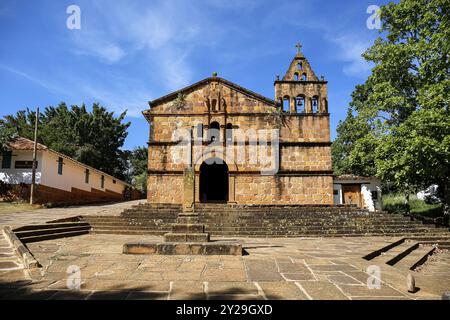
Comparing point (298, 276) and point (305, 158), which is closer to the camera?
point (298, 276)

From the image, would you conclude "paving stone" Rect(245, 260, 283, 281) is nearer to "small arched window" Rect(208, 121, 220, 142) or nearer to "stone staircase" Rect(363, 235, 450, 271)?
"stone staircase" Rect(363, 235, 450, 271)

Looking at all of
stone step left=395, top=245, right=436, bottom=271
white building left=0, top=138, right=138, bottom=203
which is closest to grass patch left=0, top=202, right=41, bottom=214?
white building left=0, top=138, right=138, bottom=203

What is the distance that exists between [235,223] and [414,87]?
12447 mm

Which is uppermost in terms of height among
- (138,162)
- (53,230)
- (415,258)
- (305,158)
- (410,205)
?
(138,162)

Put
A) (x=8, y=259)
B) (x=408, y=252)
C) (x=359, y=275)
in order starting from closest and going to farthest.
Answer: (x=359, y=275)
(x=8, y=259)
(x=408, y=252)

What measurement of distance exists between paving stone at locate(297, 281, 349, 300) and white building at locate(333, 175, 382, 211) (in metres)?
23.7

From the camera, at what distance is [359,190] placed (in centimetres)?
2683

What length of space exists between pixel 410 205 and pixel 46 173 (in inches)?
1154

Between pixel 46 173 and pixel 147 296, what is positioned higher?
pixel 46 173

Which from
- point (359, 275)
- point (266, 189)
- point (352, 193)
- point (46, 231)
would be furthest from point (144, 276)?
point (352, 193)

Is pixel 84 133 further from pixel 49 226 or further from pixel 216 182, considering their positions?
pixel 49 226

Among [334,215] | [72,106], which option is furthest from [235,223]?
[72,106]

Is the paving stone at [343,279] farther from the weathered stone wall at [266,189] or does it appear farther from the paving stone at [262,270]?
the weathered stone wall at [266,189]

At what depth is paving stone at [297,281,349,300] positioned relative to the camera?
3.81m
